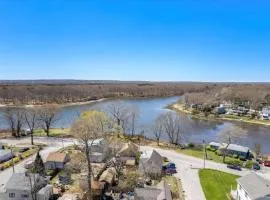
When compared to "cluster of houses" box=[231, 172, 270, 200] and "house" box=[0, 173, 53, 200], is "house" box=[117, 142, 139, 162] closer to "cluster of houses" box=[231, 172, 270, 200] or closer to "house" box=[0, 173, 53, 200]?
"house" box=[0, 173, 53, 200]

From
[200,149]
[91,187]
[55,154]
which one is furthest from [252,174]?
[55,154]

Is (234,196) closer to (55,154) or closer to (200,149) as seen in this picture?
(200,149)

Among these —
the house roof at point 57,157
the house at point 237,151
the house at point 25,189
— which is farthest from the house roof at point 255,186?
the house roof at point 57,157

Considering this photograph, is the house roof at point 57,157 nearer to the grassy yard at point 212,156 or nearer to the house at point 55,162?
the house at point 55,162

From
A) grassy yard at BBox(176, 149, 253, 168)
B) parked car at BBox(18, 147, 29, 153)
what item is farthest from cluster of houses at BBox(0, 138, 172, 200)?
grassy yard at BBox(176, 149, 253, 168)

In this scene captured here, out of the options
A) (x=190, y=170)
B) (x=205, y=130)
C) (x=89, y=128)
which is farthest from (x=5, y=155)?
(x=205, y=130)
